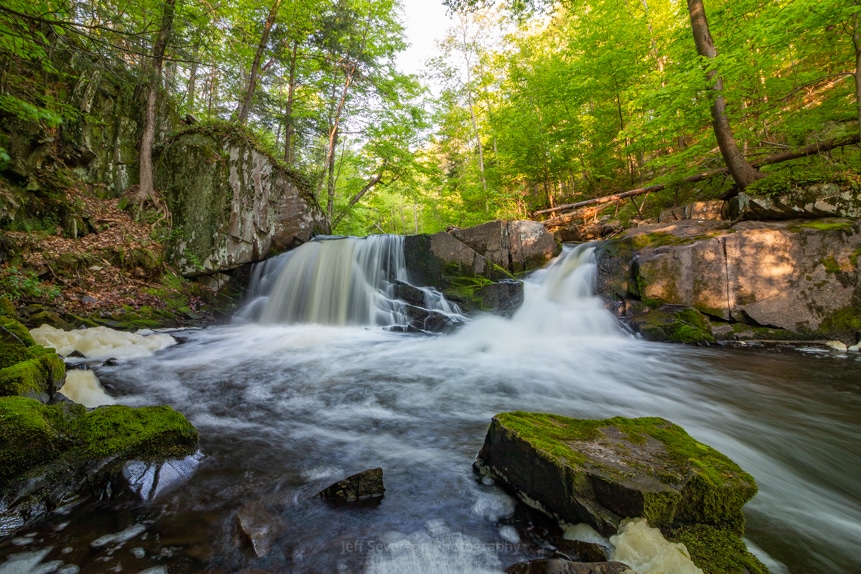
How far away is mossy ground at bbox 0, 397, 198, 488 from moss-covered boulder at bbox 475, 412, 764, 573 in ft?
7.73

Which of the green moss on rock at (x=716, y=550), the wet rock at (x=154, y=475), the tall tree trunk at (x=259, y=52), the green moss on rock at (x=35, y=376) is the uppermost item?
the tall tree trunk at (x=259, y=52)

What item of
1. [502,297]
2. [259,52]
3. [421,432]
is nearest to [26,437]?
[421,432]

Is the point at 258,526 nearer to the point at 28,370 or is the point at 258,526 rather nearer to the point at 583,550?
the point at 583,550

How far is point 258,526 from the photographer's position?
200 centimetres

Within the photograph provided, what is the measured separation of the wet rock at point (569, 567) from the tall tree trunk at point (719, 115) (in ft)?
27.9

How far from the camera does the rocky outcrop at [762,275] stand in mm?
6340

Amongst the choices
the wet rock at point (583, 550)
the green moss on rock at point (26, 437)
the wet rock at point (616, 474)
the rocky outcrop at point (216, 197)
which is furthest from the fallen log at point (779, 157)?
the green moss on rock at point (26, 437)

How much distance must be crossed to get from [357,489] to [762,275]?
8.31 metres

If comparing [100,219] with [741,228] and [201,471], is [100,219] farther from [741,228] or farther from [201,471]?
[741,228]

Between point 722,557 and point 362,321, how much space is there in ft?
27.7

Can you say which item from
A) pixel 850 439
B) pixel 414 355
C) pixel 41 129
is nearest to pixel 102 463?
pixel 414 355

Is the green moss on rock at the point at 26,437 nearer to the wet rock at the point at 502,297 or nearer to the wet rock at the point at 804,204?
the wet rock at the point at 502,297

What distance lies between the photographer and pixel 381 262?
10.4m

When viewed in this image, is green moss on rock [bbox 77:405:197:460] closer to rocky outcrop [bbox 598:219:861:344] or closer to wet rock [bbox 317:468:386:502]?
wet rock [bbox 317:468:386:502]
